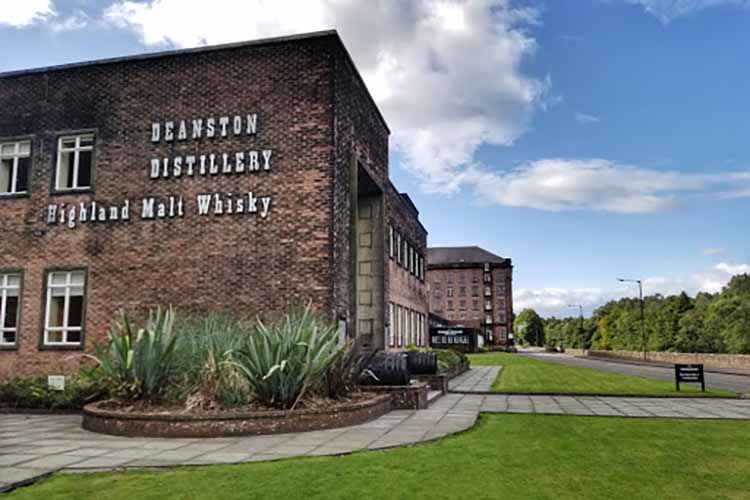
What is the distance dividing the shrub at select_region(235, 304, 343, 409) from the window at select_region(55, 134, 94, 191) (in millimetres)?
9287

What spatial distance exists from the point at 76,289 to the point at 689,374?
16.5 meters

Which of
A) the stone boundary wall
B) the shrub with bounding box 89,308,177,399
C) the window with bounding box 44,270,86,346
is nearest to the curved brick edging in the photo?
the shrub with bounding box 89,308,177,399

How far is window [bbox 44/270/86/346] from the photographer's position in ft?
50.4

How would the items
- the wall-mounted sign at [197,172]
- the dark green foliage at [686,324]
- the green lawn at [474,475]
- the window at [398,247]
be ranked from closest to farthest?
the green lawn at [474,475] → the wall-mounted sign at [197,172] → the window at [398,247] → the dark green foliage at [686,324]

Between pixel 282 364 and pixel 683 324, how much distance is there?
70463 millimetres

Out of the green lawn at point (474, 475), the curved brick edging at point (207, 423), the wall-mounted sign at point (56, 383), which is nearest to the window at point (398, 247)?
the wall-mounted sign at point (56, 383)

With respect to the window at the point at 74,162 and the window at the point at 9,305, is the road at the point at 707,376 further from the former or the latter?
A: the window at the point at 9,305

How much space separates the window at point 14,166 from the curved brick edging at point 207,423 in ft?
33.4

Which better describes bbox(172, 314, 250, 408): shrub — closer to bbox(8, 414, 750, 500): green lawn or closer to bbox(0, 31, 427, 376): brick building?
bbox(8, 414, 750, 500): green lawn

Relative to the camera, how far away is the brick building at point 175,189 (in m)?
14.3

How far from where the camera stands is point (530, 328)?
494ft

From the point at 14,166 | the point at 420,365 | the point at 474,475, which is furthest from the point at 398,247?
the point at 474,475

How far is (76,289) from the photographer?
611 inches

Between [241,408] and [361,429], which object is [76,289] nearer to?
[241,408]
